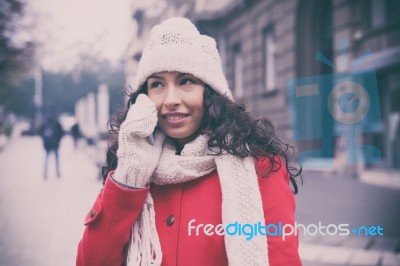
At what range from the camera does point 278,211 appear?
4.99ft

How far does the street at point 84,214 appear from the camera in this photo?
4266 mm

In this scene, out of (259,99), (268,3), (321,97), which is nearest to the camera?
(321,97)

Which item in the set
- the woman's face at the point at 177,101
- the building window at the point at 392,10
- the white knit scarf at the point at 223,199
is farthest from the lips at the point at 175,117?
the building window at the point at 392,10

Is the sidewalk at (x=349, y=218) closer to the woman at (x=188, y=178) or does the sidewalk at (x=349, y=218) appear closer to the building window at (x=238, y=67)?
the woman at (x=188, y=178)

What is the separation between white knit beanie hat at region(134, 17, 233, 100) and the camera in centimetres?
167

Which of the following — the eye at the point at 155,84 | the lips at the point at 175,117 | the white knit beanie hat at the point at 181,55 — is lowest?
the lips at the point at 175,117

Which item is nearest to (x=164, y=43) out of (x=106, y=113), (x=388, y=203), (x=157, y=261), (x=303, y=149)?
(x=157, y=261)

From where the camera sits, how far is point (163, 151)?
172 cm

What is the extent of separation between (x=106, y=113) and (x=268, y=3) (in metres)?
5.90

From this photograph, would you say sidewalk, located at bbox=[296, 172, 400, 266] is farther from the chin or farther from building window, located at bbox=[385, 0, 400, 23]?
building window, located at bbox=[385, 0, 400, 23]

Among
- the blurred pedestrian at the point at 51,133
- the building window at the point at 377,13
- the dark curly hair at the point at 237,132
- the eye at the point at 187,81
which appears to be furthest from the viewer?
the blurred pedestrian at the point at 51,133

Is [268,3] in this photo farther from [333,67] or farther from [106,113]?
[106,113]

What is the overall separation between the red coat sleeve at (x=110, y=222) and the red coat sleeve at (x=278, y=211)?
44 centimetres

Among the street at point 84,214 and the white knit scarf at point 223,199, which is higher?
the white knit scarf at point 223,199
